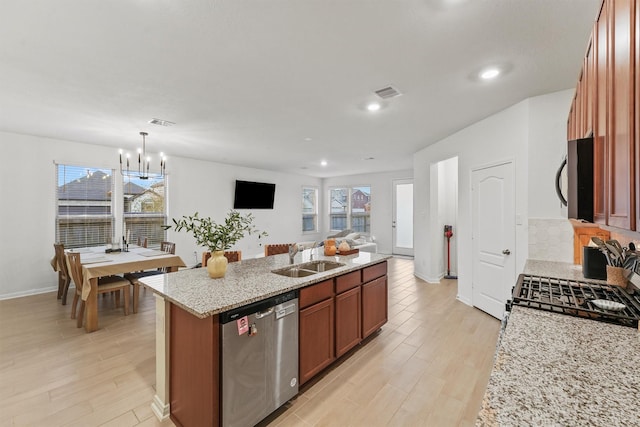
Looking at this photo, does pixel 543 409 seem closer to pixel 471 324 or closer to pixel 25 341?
pixel 471 324

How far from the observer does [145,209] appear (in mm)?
5852

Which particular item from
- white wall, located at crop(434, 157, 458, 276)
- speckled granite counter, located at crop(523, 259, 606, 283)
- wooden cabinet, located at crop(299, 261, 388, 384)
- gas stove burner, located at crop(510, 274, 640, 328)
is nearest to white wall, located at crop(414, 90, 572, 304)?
speckled granite counter, located at crop(523, 259, 606, 283)

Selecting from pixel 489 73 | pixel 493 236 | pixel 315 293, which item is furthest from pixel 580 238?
pixel 315 293

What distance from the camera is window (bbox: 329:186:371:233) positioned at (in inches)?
366

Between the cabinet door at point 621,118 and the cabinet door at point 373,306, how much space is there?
224 centimetres

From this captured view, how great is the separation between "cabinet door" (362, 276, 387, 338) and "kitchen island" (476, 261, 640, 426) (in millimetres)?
1688

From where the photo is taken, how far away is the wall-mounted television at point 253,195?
7.44 metres

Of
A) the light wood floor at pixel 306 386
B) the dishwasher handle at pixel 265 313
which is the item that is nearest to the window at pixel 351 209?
the light wood floor at pixel 306 386

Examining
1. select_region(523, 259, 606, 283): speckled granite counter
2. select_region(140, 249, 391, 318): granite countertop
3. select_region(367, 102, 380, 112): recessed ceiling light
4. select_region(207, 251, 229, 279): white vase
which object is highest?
select_region(367, 102, 380, 112): recessed ceiling light

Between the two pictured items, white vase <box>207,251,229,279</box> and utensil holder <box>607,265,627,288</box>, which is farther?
white vase <box>207,251,229,279</box>

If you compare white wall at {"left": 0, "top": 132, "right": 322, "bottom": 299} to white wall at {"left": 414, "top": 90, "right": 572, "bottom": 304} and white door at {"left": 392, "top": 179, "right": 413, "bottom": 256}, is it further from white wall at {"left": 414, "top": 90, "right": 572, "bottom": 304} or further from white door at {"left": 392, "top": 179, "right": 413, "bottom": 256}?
white door at {"left": 392, "top": 179, "right": 413, "bottom": 256}

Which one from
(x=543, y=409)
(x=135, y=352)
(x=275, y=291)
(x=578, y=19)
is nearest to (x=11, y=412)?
(x=135, y=352)

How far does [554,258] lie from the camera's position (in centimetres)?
288

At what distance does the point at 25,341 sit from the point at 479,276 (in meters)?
5.52
